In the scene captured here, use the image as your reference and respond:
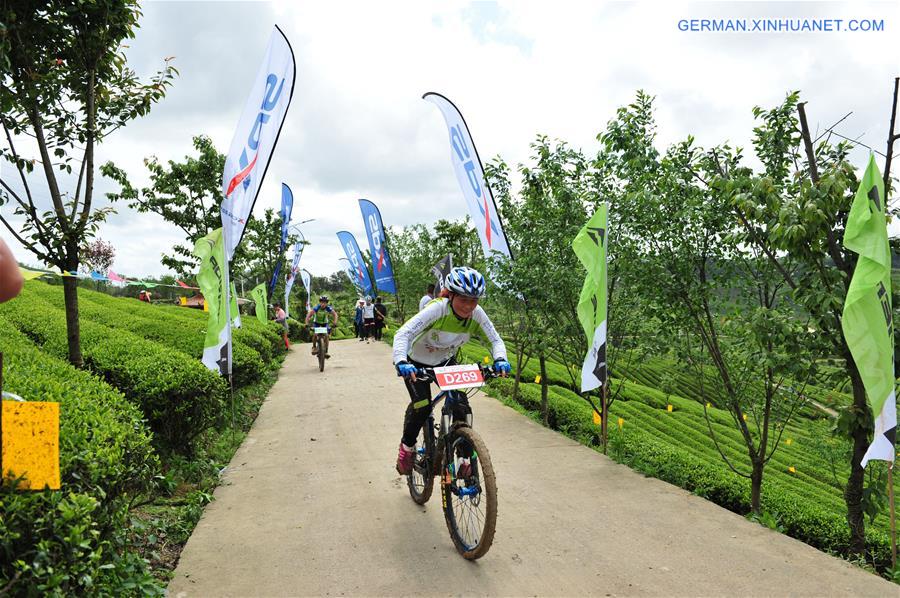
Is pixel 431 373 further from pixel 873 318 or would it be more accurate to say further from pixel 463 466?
pixel 873 318

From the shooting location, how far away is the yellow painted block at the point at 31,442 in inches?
92.0

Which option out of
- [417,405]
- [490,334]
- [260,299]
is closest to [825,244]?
[490,334]

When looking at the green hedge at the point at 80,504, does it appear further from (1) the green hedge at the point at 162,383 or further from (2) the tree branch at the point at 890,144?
(2) the tree branch at the point at 890,144

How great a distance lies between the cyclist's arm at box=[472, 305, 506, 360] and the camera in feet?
15.1

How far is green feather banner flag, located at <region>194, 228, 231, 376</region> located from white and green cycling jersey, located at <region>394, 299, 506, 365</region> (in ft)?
11.7

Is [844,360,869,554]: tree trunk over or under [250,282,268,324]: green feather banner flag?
under

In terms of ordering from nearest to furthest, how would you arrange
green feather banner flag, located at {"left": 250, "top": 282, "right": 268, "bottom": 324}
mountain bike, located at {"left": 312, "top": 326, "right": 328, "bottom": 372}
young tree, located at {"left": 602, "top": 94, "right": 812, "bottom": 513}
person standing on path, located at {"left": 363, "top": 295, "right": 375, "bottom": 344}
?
young tree, located at {"left": 602, "top": 94, "right": 812, "bottom": 513}, mountain bike, located at {"left": 312, "top": 326, "right": 328, "bottom": 372}, green feather banner flag, located at {"left": 250, "top": 282, "right": 268, "bottom": 324}, person standing on path, located at {"left": 363, "top": 295, "right": 375, "bottom": 344}

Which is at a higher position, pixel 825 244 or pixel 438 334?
pixel 825 244

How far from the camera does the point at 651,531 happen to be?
175 inches

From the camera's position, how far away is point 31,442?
2365 millimetres

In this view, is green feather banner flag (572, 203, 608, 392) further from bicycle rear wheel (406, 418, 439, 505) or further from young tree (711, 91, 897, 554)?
bicycle rear wheel (406, 418, 439, 505)

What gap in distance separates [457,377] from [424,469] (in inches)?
43.8

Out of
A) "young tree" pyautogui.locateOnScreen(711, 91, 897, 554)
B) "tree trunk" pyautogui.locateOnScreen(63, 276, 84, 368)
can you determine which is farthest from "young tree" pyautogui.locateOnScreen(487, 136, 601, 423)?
"tree trunk" pyautogui.locateOnScreen(63, 276, 84, 368)

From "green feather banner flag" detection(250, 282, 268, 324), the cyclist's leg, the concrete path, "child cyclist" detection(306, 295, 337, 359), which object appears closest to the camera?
the concrete path
